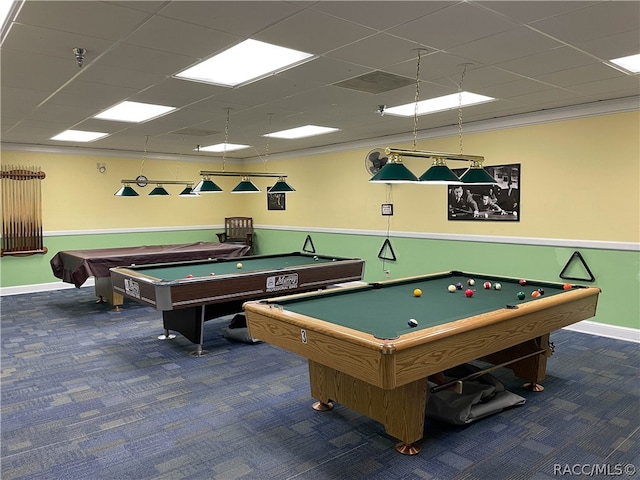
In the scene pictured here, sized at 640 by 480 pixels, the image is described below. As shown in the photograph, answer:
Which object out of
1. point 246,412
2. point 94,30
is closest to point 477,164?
point 246,412

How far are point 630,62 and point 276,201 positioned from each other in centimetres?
678

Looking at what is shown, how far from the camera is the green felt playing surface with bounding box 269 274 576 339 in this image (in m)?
2.69

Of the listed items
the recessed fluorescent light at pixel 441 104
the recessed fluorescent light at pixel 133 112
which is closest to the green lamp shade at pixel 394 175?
the recessed fluorescent light at pixel 441 104

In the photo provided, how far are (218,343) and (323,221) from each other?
3.95 m

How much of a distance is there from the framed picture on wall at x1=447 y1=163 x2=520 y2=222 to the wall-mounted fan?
1.28 metres

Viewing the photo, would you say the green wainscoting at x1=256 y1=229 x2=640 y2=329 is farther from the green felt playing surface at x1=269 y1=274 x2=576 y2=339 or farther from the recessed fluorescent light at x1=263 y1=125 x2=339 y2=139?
the recessed fluorescent light at x1=263 y1=125 x2=339 y2=139

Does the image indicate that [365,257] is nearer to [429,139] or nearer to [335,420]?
[429,139]

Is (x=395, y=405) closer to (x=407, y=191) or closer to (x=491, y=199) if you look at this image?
(x=491, y=199)

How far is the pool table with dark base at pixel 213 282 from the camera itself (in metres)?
4.17

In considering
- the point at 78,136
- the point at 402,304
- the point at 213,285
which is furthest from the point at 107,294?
the point at 402,304

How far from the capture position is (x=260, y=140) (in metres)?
7.39

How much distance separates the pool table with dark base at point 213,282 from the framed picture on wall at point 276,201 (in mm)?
3498

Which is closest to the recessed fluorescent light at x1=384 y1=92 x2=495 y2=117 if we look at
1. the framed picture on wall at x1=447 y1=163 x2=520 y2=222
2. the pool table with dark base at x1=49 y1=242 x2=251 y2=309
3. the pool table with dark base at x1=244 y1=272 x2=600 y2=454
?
the framed picture on wall at x1=447 y1=163 x2=520 y2=222

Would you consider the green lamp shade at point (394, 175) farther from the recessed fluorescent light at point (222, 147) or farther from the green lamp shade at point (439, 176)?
the recessed fluorescent light at point (222, 147)
